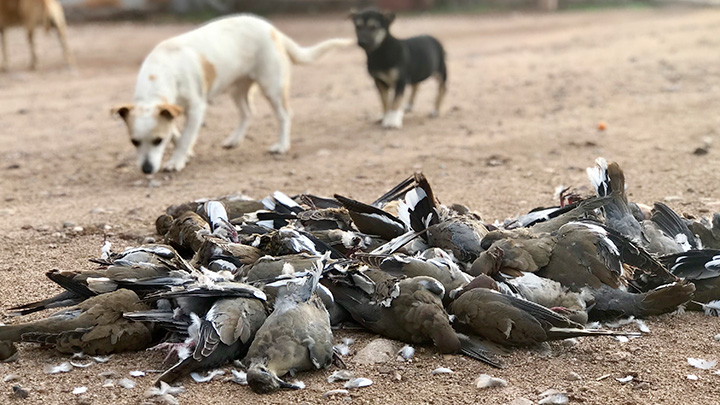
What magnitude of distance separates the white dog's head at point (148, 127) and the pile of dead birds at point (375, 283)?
260 centimetres

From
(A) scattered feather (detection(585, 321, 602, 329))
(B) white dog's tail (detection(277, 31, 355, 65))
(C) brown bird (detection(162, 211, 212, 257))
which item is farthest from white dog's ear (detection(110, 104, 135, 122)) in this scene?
(A) scattered feather (detection(585, 321, 602, 329))

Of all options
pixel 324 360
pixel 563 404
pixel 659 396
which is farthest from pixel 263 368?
pixel 659 396

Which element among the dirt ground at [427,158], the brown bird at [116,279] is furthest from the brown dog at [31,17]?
the brown bird at [116,279]

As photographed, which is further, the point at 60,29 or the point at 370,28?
the point at 60,29

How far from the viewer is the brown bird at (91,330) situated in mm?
3236

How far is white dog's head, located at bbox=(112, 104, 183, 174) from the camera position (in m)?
6.77

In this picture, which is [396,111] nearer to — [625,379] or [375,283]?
[375,283]

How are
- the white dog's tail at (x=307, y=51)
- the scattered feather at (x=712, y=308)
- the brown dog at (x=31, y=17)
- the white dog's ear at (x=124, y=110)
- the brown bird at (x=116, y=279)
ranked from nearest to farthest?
1. the brown bird at (x=116, y=279)
2. the scattered feather at (x=712, y=308)
3. the white dog's ear at (x=124, y=110)
4. the white dog's tail at (x=307, y=51)
5. the brown dog at (x=31, y=17)

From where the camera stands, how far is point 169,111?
22.1 feet

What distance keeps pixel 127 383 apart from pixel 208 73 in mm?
4572

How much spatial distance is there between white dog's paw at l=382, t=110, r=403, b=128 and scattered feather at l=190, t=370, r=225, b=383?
228 inches

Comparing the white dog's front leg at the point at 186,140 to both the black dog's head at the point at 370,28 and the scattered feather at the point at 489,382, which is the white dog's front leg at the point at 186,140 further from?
the scattered feather at the point at 489,382

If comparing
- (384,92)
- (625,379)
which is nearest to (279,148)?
(384,92)

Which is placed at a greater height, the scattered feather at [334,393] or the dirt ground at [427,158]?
the scattered feather at [334,393]
